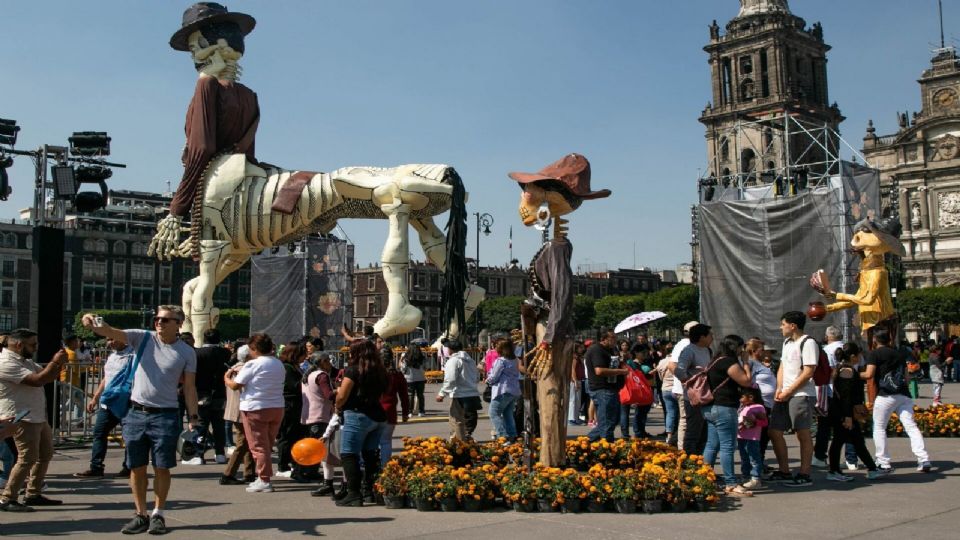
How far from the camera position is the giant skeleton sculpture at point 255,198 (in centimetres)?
1368

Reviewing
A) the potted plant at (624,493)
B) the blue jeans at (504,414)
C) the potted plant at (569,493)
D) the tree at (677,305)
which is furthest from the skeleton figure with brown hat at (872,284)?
the tree at (677,305)

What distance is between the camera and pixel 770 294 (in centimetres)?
2677

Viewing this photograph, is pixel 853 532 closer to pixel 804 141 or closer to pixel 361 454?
pixel 361 454

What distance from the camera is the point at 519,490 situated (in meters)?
7.70

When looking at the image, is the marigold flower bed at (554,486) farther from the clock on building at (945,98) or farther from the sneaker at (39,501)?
the clock on building at (945,98)

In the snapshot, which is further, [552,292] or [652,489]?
[552,292]

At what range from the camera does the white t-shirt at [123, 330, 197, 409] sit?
6.97 m

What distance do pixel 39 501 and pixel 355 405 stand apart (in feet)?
9.29

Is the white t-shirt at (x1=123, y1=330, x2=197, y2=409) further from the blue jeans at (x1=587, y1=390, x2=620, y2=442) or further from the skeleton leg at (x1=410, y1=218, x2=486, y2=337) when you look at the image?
the skeleton leg at (x1=410, y1=218, x2=486, y2=337)

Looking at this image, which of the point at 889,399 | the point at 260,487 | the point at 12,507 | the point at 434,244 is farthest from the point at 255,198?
the point at 889,399

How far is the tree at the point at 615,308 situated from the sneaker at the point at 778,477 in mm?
72889

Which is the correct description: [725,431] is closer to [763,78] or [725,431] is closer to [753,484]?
[753,484]

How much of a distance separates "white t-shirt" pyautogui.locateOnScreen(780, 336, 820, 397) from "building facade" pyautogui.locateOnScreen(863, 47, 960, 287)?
59531 millimetres

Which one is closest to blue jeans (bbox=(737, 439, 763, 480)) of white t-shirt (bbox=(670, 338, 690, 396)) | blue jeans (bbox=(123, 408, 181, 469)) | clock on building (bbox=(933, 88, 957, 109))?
white t-shirt (bbox=(670, 338, 690, 396))
